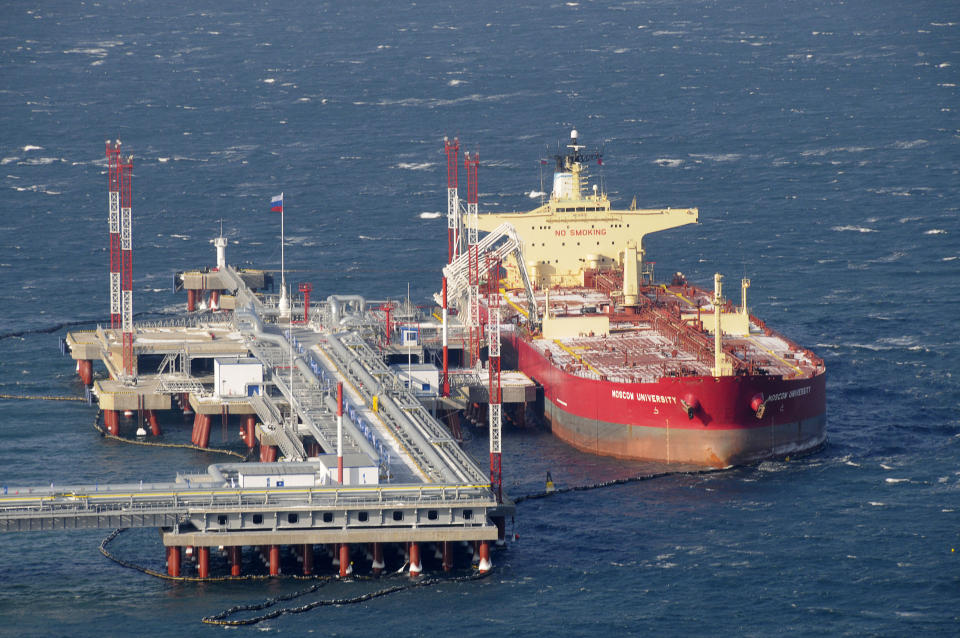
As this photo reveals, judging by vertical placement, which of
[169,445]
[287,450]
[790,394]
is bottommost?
[169,445]

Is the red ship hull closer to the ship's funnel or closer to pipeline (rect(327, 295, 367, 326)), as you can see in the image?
the ship's funnel

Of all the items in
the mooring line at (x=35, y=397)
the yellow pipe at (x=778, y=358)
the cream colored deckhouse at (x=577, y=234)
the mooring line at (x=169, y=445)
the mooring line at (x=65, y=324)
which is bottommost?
the mooring line at (x=169, y=445)

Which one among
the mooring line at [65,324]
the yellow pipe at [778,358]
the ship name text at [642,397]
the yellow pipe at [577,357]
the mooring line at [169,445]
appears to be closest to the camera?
the ship name text at [642,397]

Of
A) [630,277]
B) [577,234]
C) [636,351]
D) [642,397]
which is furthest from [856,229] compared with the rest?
[642,397]

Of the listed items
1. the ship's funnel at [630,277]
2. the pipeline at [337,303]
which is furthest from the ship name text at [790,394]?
the pipeline at [337,303]

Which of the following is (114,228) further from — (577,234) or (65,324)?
(577,234)

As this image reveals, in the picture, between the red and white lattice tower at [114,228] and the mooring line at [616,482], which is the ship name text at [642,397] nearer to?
the mooring line at [616,482]
